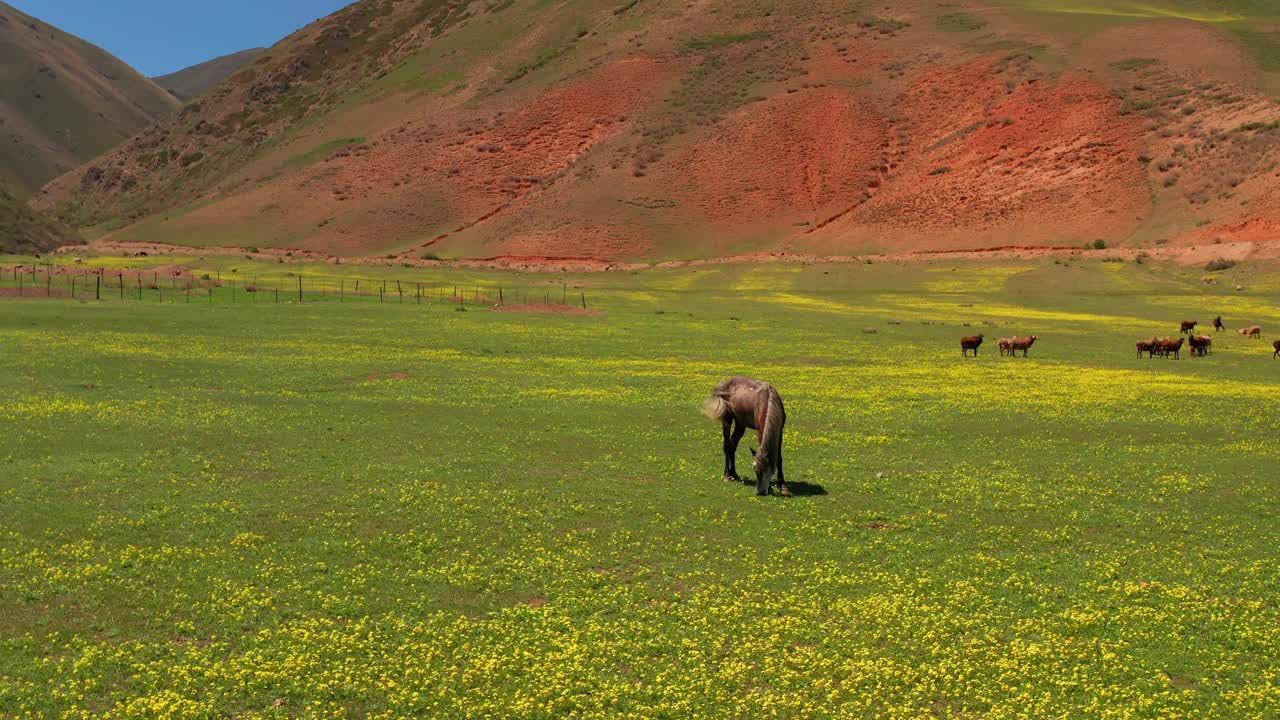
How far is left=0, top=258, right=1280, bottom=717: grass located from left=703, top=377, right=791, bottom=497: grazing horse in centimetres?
60

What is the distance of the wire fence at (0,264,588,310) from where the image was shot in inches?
2891

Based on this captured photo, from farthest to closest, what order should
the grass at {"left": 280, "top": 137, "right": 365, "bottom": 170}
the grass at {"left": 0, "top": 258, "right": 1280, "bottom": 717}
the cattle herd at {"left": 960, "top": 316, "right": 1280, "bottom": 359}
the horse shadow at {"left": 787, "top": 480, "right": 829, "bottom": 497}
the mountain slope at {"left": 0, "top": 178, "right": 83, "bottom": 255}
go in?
the grass at {"left": 280, "top": 137, "right": 365, "bottom": 170}
the mountain slope at {"left": 0, "top": 178, "right": 83, "bottom": 255}
the cattle herd at {"left": 960, "top": 316, "right": 1280, "bottom": 359}
the horse shadow at {"left": 787, "top": 480, "right": 829, "bottom": 497}
the grass at {"left": 0, "top": 258, "right": 1280, "bottom": 717}

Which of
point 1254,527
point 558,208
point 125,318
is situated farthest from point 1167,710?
point 558,208

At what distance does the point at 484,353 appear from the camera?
153 feet

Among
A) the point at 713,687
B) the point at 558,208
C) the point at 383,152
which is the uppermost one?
the point at 383,152

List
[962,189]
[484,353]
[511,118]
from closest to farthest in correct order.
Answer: [484,353] < [962,189] < [511,118]

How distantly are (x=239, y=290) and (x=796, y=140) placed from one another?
97063mm

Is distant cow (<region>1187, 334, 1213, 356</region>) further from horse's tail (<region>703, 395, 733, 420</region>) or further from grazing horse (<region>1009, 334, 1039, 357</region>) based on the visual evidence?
horse's tail (<region>703, 395, 733, 420</region>)

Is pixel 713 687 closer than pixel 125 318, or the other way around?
pixel 713 687

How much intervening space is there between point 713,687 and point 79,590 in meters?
9.06

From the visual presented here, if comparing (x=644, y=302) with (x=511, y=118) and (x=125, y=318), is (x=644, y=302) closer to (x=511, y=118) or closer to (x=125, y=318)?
(x=125, y=318)

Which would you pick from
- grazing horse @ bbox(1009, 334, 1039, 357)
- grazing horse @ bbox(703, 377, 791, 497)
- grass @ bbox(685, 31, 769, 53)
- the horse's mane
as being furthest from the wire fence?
grass @ bbox(685, 31, 769, 53)

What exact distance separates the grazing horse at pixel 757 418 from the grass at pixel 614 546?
60 cm

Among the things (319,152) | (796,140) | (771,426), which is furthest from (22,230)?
(771,426)
